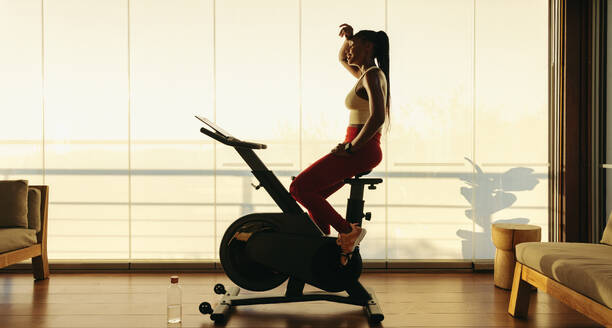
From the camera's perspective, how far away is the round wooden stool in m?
3.07

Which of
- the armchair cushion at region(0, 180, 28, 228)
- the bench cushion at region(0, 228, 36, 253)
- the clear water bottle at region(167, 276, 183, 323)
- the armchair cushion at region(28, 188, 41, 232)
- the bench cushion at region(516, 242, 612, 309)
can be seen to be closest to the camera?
the bench cushion at region(516, 242, 612, 309)

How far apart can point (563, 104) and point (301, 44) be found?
1808 millimetres

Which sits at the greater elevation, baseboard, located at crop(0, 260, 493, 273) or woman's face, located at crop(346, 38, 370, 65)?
woman's face, located at crop(346, 38, 370, 65)

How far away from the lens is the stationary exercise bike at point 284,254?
2512 millimetres

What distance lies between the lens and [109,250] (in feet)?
12.3

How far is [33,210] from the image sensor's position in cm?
330

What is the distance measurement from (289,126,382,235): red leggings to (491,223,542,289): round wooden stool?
112 cm

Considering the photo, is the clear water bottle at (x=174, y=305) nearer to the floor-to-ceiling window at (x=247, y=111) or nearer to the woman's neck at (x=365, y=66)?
the floor-to-ceiling window at (x=247, y=111)

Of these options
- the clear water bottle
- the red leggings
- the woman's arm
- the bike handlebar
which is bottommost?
the clear water bottle

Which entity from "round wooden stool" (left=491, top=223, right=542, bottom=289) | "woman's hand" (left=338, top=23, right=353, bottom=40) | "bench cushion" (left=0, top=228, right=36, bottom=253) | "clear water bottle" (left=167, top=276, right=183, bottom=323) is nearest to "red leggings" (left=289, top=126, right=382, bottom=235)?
"woman's hand" (left=338, top=23, right=353, bottom=40)

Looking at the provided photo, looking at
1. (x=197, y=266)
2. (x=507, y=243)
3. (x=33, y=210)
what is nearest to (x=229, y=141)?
(x=197, y=266)

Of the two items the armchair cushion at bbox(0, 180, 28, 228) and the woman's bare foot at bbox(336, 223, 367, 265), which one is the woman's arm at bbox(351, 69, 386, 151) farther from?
the armchair cushion at bbox(0, 180, 28, 228)

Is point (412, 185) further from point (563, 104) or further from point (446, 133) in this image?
point (563, 104)

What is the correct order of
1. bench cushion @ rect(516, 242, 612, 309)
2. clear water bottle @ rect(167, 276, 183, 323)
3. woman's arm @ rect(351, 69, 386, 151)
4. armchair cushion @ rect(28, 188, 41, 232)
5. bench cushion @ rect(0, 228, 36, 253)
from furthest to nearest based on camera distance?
1. armchair cushion @ rect(28, 188, 41, 232)
2. bench cushion @ rect(0, 228, 36, 253)
3. clear water bottle @ rect(167, 276, 183, 323)
4. woman's arm @ rect(351, 69, 386, 151)
5. bench cushion @ rect(516, 242, 612, 309)
